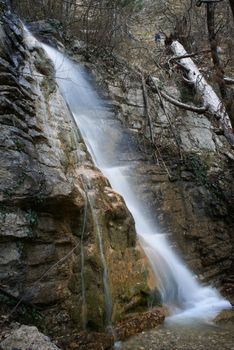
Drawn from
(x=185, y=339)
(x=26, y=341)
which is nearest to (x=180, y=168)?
(x=185, y=339)

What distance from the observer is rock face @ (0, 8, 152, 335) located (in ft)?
13.9

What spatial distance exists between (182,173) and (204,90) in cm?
206

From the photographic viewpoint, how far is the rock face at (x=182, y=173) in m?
7.38

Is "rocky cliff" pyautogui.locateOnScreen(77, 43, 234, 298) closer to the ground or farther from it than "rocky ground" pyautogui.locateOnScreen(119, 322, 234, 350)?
farther from it

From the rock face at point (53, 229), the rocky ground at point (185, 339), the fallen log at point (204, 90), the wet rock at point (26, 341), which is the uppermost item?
the fallen log at point (204, 90)

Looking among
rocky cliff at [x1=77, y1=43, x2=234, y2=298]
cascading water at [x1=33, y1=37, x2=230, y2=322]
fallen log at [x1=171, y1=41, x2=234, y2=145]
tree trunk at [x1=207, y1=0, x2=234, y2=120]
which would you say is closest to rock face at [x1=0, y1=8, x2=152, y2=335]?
cascading water at [x1=33, y1=37, x2=230, y2=322]

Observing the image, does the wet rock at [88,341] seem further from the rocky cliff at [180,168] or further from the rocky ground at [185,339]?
the rocky cliff at [180,168]

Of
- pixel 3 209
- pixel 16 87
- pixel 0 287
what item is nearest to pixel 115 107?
pixel 16 87

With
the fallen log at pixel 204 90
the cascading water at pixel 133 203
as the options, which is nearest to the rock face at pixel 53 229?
the cascading water at pixel 133 203

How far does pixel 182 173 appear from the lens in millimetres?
8109

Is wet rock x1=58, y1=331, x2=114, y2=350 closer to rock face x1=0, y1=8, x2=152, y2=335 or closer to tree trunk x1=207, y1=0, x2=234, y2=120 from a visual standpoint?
rock face x1=0, y1=8, x2=152, y2=335

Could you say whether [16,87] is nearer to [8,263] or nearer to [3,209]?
[3,209]

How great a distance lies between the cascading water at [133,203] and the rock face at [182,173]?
0.33 m

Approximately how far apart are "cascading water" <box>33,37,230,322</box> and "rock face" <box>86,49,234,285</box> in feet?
1.08
